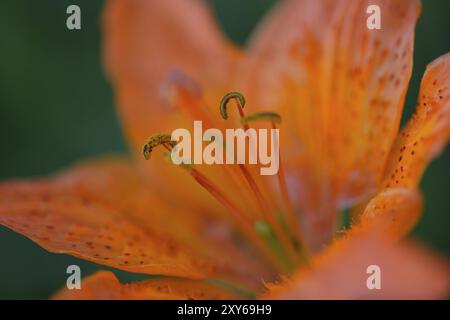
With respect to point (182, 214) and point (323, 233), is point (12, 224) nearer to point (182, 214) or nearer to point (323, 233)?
point (182, 214)

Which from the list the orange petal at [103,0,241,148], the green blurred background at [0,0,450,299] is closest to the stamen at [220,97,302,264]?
the orange petal at [103,0,241,148]

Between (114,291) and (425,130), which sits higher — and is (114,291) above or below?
below

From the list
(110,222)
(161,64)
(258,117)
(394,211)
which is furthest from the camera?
(161,64)

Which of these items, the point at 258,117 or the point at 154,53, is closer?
the point at 258,117

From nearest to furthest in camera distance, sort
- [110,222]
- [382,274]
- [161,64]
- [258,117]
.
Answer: [382,274], [258,117], [110,222], [161,64]

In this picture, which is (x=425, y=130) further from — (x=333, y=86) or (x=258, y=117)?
(x=333, y=86)

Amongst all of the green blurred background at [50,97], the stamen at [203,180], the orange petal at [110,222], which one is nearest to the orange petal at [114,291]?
the orange petal at [110,222]

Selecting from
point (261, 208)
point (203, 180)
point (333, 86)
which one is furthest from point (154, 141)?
point (333, 86)
